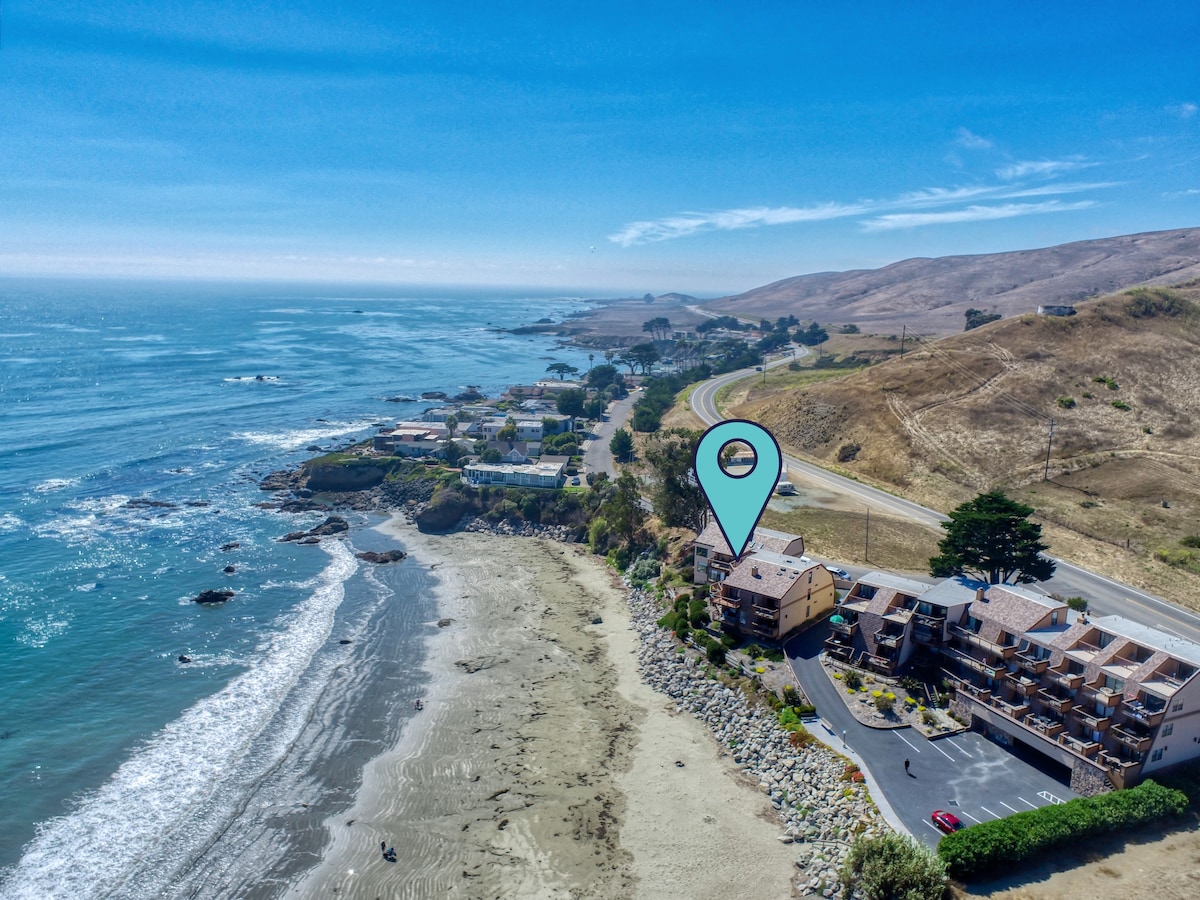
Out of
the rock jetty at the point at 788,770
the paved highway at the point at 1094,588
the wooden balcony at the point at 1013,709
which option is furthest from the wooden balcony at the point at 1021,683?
the paved highway at the point at 1094,588

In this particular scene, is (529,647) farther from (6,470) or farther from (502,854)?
(6,470)

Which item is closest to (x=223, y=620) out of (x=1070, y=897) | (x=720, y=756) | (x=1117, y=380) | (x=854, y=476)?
(x=720, y=756)

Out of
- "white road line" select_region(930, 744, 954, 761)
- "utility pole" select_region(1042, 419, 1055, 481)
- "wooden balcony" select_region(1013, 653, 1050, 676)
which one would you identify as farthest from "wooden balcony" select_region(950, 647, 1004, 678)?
"utility pole" select_region(1042, 419, 1055, 481)

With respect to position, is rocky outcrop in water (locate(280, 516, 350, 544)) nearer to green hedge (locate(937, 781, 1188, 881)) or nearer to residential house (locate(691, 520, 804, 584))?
residential house (locate(691, 520, 804, 584))

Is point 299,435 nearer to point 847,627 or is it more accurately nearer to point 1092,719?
point 847,627

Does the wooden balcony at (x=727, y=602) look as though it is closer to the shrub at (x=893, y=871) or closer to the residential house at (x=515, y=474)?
the shrub at (x=893, y=871)

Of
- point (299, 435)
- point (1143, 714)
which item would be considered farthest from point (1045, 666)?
point (299, 435)
